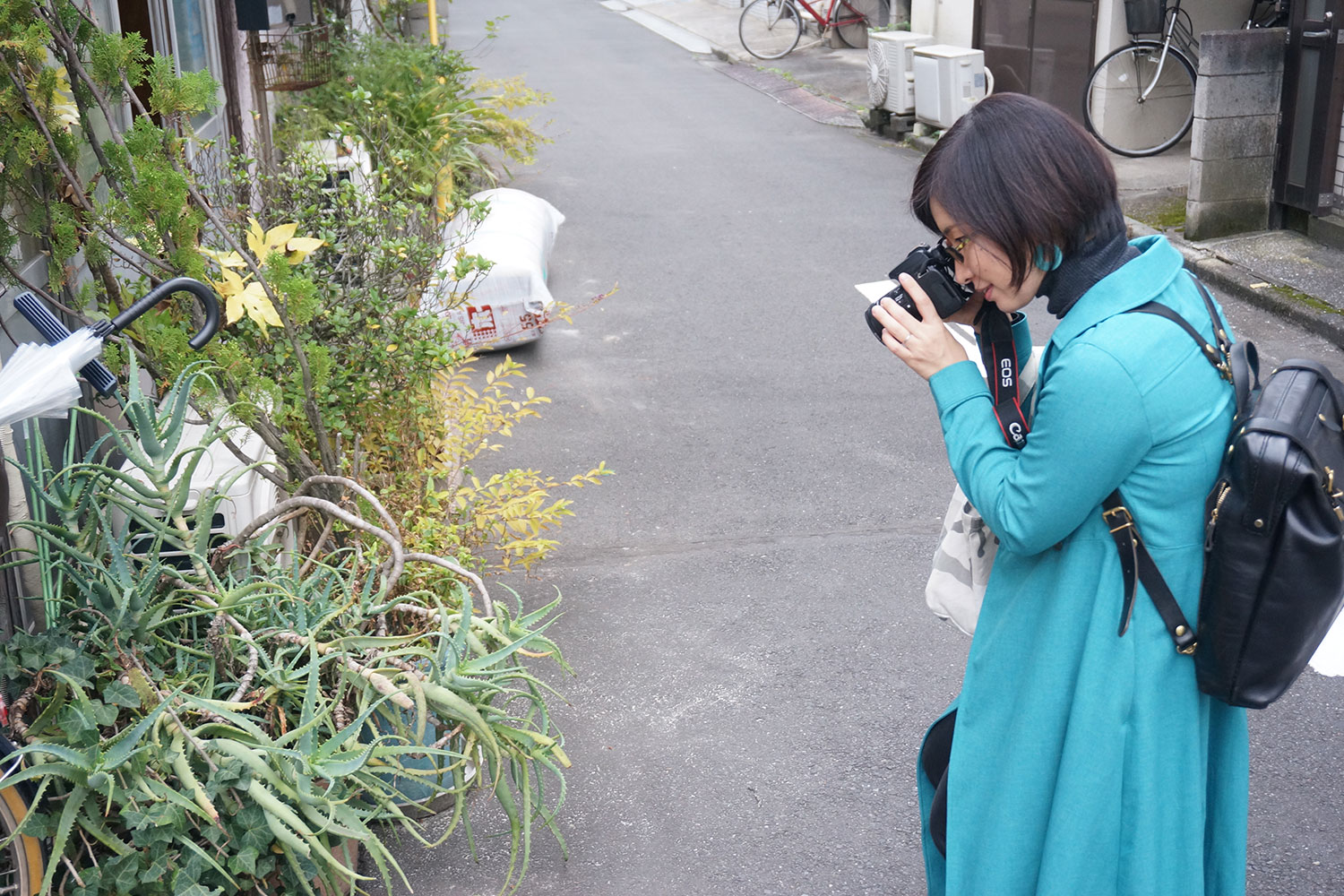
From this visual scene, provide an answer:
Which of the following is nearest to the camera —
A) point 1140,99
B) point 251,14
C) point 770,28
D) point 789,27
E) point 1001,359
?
point 1001,359

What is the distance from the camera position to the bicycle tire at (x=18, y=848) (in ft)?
7.16

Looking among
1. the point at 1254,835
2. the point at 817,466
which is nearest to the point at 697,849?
the point at 1254,835

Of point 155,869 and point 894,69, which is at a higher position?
point 894,69

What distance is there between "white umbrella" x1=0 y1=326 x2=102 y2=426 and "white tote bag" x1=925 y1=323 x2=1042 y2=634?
5.04 feet

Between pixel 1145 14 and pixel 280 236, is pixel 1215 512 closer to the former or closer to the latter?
pixel 280 236

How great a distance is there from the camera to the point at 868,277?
8141 mm

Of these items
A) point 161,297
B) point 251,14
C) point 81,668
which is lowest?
Answer: point 81,668

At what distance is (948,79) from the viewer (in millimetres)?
10938

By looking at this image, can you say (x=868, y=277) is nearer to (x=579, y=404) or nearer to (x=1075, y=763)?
(x=579, y=404)

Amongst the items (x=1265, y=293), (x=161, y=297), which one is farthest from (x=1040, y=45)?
(x=161, y=297)

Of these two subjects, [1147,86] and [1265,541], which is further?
[1147,86]

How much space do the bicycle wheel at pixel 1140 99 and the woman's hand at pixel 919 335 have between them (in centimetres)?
918

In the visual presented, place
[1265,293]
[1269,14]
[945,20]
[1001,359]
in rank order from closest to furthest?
[1001,359], [1265,293], [1269,14], [945,20]

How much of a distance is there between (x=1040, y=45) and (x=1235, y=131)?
13.0ft
